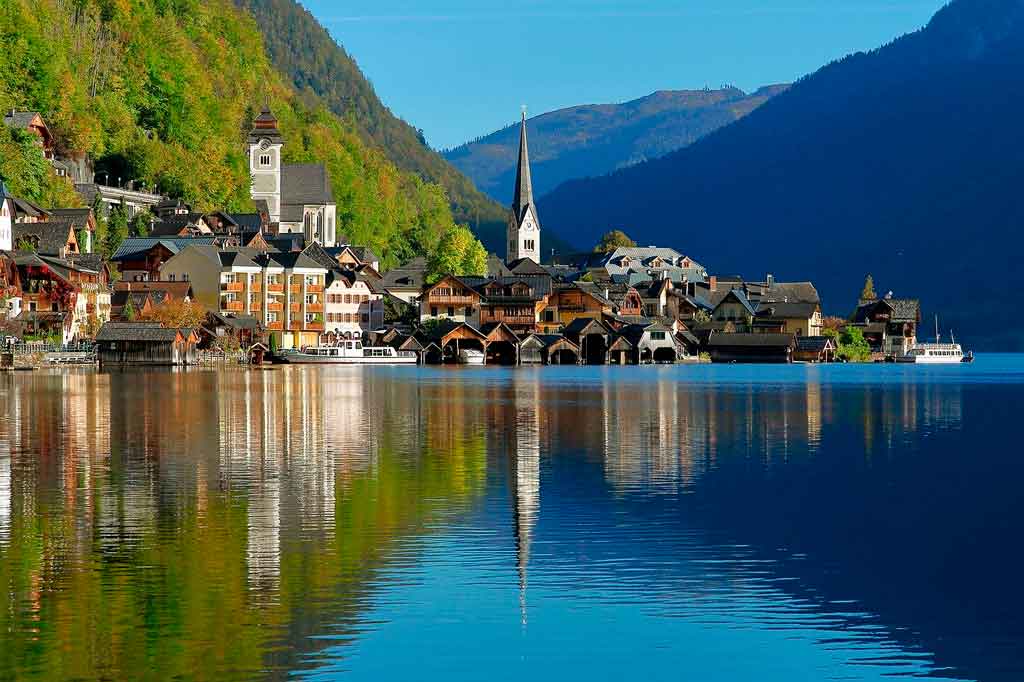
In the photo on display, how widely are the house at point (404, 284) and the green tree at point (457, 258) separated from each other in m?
1.16

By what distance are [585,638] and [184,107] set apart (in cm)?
13630

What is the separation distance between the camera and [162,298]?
10931cm

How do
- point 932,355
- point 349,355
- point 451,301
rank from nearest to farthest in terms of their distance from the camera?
point 349,355 < point 451,301 < point 932,355

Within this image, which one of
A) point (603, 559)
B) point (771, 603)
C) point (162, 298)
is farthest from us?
point (162, 298)

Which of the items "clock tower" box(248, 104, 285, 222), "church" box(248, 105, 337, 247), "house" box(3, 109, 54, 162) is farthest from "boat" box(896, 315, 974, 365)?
"house" box(3, 109, 54, 162)

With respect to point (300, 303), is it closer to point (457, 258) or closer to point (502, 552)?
point (457, 258)

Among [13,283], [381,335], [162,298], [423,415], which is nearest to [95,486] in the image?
[423,415]

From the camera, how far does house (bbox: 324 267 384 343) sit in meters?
126

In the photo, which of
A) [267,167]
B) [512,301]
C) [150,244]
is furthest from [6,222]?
[267,167]

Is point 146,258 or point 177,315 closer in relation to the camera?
point 177,315

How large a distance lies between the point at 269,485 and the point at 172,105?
402 ft

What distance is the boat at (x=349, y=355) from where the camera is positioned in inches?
4596

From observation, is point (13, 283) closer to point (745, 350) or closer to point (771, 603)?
point (745, 350)

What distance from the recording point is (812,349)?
14875 cm
